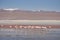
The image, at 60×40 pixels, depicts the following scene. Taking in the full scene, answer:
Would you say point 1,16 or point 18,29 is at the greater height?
point 1,16

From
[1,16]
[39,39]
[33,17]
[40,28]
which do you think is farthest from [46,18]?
[39,39]

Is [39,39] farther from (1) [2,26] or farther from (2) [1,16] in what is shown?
(2) [1,16]

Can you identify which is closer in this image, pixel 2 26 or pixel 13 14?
pixel 2 26

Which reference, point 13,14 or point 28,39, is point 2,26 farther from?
point 28,39

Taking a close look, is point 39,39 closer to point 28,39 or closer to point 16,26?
point 28,39

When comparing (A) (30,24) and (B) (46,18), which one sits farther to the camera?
(B) (46,18)

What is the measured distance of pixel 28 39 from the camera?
3939mm

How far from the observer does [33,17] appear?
638 centimetres

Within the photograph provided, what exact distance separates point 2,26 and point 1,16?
78cm

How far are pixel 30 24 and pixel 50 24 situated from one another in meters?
0.70

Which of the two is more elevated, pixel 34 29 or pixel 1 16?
pixel 1 16

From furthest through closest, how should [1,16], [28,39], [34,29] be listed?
[1,16] < [34,29] < [28,39]

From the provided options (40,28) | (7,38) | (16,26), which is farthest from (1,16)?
(7,38)

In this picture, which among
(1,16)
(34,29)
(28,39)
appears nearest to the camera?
(28,39)
